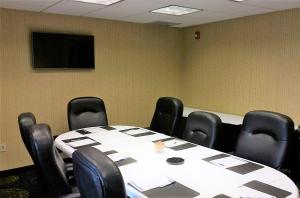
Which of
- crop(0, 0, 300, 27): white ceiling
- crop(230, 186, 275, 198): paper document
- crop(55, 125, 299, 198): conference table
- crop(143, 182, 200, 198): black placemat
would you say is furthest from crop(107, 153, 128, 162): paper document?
crop(0, 0, 300, 27): white ceiling

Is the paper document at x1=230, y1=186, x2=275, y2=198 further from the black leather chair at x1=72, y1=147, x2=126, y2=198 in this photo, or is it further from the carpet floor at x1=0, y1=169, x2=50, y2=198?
the carpet floor at x1=0, y1=169, x2=50, y2=198

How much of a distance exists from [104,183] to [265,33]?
3902mm

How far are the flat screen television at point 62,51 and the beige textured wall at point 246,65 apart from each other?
6.62 ft

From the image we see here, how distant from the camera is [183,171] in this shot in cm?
215

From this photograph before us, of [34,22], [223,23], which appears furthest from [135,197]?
[223,23]

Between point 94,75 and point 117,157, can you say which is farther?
point 94,75

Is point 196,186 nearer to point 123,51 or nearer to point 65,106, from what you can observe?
point 65,106

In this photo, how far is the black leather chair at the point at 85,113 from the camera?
12.8 ft

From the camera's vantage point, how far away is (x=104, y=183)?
1.20 meters

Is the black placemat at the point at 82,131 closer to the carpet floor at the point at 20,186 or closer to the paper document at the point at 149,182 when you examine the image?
the carpet floor at the point at 20,186

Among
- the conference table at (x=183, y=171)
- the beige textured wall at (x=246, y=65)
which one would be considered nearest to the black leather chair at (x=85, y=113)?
the conference table at (x=183, y=171)

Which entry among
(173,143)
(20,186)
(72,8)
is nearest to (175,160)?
(173,143)

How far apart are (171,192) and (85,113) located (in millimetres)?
2468

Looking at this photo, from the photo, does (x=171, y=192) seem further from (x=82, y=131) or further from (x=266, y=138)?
(x=82, y=131)
